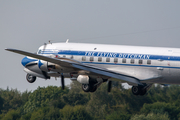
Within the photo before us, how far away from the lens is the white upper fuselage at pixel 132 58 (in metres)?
33.8

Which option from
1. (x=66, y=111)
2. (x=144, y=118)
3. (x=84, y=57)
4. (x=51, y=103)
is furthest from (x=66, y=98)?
(x=84, y=57)

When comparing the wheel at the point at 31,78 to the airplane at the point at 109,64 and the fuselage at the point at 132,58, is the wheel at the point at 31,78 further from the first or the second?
the fuselage at the point at 132,58

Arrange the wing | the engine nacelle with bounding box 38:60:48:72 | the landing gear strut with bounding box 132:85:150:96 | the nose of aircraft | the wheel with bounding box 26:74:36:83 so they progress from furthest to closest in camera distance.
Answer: the wheel with bounding box 26:74:36:83, the landing gear strut with bounding box 132:85:150:96, the nose of aircraft, the engine nacelle with bounding box 38:60:48:72, the wing

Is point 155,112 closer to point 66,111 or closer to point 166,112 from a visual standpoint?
point 166,112

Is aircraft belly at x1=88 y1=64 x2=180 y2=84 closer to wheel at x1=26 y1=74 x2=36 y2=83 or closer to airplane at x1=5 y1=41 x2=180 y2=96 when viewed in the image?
airplane at x1=5 y1=41 x2=180 y2=96

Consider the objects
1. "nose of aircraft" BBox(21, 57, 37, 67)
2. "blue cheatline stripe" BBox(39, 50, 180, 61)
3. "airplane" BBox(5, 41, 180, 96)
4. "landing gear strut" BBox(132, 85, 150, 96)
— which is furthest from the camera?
"landing gear strut" BBox(132, 85, 150, 96)

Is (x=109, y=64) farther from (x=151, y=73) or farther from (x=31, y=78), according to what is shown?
(x=31, y=78)

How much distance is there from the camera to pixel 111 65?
3534 cm

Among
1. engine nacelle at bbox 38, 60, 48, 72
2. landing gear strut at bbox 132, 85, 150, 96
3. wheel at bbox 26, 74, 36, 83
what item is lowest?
landing gear strut at bbox 132, 85, 150, 96

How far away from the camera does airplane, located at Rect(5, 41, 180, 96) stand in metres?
33.8

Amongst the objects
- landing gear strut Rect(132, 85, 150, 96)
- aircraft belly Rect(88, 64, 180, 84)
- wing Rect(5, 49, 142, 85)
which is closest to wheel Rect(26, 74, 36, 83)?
wing Rect(5, 49, 142, 85)

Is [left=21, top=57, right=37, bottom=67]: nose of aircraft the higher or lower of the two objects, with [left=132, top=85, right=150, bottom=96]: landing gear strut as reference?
higher

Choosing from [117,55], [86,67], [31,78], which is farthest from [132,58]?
[31,78]

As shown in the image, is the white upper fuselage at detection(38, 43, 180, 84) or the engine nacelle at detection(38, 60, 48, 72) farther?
the engine nacelle at detection(38, 60, 48, 72)
